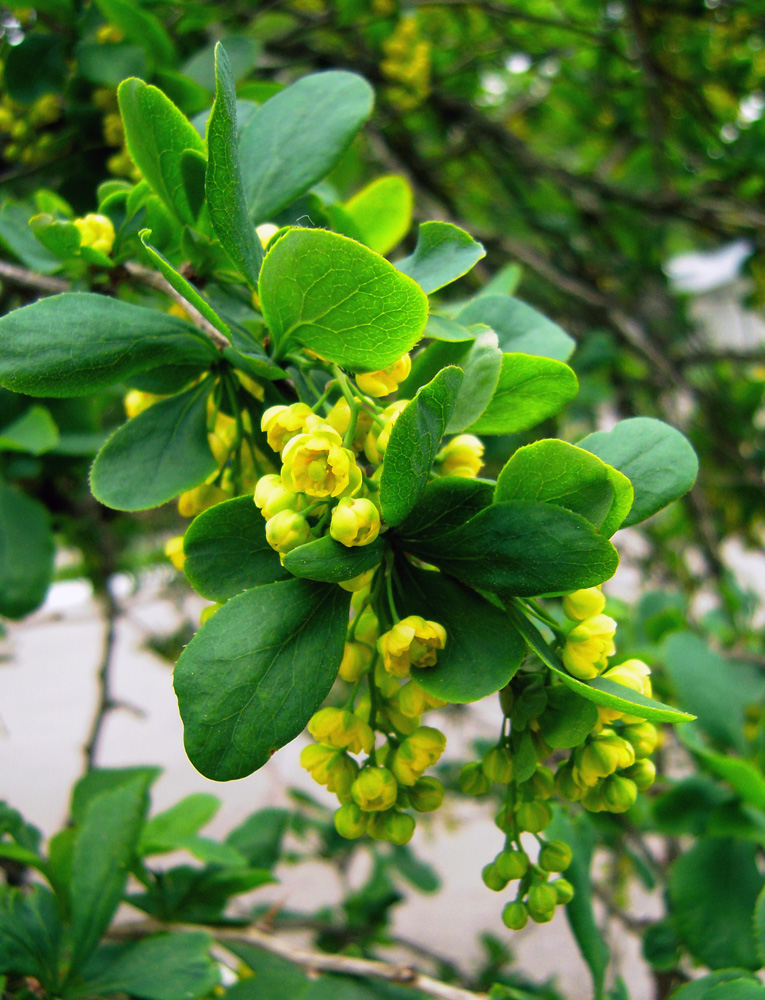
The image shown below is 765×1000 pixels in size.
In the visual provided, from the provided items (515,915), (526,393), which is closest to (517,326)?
(526,393)

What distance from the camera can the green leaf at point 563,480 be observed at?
0.39 meters

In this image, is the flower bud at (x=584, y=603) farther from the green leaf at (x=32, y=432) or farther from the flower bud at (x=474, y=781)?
the green leaf at (x=32, y=432)

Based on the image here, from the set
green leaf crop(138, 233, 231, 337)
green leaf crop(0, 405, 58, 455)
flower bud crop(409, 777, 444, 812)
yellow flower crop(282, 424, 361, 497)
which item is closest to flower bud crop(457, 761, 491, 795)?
flower bud crop(409, 777, 444, 812)

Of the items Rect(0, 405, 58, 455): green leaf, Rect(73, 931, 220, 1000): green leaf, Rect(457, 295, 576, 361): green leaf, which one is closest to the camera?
Rect(457, 295, 576, 361): green leaf

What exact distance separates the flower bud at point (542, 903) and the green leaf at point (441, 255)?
0.42 metres

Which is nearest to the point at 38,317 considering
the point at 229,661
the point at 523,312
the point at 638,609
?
the point at 229,661

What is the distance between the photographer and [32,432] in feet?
2.69

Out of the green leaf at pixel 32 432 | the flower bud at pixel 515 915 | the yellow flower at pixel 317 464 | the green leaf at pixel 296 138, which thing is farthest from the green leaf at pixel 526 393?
the green leaf at pixel 32 432

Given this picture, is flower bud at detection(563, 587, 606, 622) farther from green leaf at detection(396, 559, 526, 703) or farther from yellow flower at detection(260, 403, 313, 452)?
yellow flower at detection(260, 403, 313, 452)

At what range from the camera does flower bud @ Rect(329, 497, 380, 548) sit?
0.39 meters

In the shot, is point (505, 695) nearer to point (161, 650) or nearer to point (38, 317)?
point (38, 317)

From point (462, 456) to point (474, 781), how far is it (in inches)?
9.1

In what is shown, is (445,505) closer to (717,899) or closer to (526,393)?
(526,393)

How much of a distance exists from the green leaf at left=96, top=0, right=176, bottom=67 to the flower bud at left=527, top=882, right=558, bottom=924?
0.89 m
